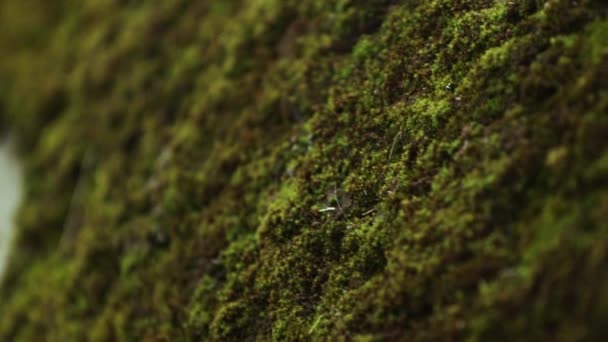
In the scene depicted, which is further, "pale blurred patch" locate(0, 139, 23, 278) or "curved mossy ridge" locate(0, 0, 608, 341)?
"pale blurred patch" locate(0, 139, 23, 278)

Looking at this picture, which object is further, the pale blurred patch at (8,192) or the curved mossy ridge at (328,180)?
the pale blurred patch at (8,192)

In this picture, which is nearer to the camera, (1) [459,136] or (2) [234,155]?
(1) [459,136]

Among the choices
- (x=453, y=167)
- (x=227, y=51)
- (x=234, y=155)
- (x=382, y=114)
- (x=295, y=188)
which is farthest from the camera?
(x=227, y=51)

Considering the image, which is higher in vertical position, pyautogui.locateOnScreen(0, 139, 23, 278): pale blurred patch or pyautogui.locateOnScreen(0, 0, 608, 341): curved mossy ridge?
pyautogui.locateOnScreen(0, 0, 608, 341): curved mossy ridge

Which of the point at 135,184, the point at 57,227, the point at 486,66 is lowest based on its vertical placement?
the point at 57,227

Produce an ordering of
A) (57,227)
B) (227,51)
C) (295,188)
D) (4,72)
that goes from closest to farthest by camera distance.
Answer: (295,188), (227,51), (57,227), (4,72)

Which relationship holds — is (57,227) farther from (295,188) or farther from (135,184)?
(295,188)

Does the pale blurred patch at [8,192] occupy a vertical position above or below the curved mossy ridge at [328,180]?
below

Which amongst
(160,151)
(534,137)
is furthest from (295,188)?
(160,151)
